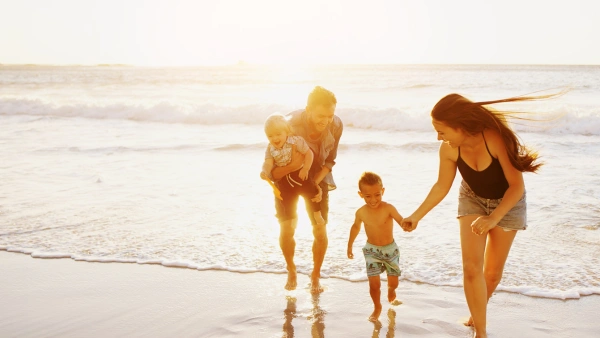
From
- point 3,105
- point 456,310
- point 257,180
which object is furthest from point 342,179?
point 3,105

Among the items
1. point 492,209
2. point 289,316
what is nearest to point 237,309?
point 289,316

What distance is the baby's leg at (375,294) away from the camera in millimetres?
4422

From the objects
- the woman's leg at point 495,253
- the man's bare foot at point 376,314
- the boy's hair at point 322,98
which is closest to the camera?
the woman's leg at point 495,253

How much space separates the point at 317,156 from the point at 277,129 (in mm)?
531

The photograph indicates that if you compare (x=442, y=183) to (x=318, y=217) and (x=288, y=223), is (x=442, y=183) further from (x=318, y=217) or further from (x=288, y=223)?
Result: (x=288, y=223)

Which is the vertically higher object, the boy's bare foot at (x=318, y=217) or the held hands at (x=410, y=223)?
the held hands at (x=410, y=223)

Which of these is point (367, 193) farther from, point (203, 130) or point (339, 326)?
point (203, 130)

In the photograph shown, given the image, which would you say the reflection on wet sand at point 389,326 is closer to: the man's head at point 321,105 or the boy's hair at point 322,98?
the man's head at point 321,105

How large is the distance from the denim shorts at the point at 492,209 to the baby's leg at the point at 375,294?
2.92 feet

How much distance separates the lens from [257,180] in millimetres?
10180

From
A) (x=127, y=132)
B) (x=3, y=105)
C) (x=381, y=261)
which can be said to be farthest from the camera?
(x=3, y=105)

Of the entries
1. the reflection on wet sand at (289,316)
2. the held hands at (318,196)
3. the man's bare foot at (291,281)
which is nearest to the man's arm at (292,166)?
the held hands at (318,196)

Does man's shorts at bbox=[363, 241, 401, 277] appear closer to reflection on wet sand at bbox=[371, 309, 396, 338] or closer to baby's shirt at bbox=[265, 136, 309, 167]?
reflection on wet sand at bbox=[371, 309, 396, 338]

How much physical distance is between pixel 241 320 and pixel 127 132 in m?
15.0
